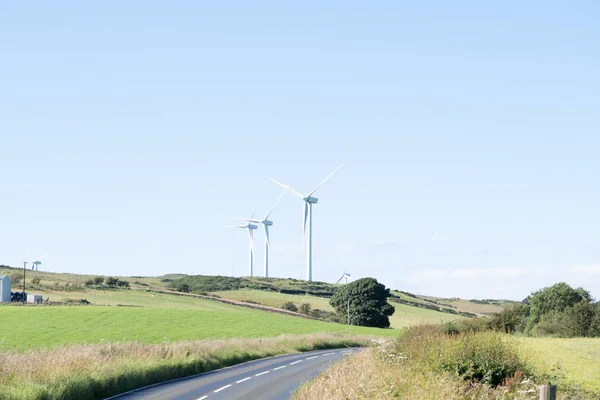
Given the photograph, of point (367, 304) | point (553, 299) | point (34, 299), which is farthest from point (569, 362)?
point (34, 299)

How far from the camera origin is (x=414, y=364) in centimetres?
2361

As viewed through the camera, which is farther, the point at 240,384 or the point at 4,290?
the point at 4,290

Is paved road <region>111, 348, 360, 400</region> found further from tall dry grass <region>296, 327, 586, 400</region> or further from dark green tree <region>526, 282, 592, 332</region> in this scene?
dark green tree <region>526, 282, 592, 332</region>

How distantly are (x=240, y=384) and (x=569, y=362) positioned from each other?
42.0 feet

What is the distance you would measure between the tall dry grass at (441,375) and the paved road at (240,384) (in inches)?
128

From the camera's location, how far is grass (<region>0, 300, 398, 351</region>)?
63594 millimetres

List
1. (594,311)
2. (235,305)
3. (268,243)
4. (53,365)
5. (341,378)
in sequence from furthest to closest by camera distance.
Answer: (268,243), (235,305), (594,311), (53,365), (341,378)

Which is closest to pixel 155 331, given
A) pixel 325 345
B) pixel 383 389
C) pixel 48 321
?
pixel 48 321

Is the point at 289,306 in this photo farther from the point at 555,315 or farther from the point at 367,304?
the point at 555,315

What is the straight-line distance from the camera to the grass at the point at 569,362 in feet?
76.6

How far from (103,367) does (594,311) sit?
41.3m

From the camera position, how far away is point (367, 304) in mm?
119000

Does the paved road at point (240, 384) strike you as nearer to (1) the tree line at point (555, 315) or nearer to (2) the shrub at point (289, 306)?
(1) the tree line at point (555, 315)

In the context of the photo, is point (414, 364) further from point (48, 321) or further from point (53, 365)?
point (48, 321)
